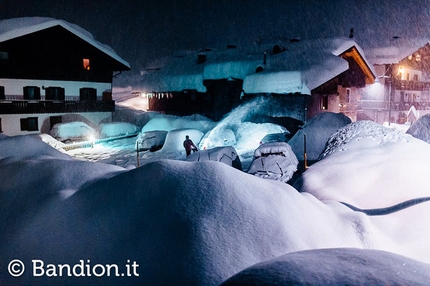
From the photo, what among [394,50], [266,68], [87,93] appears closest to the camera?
[266,68]

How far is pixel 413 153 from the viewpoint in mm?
8750

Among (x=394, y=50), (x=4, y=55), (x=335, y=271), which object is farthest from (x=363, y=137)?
(x=394, y=50)

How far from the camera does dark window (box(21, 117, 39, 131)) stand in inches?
920

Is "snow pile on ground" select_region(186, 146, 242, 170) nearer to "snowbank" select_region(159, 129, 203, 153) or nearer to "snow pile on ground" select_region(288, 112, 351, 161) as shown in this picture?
"snow pile on ground" select_region(288, 112, 351, 161)

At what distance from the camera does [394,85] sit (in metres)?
32.6

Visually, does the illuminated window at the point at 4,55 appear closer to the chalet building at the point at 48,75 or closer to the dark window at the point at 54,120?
the chalet building at the point at 48,75

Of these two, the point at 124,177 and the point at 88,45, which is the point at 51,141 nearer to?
the point at 88,45

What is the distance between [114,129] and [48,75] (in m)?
5.76

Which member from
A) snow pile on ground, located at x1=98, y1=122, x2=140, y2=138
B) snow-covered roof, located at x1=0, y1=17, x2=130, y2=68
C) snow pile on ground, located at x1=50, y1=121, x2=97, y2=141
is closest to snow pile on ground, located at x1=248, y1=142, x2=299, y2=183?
snow pile on ground, located at x1=50, y1=121, x2=97, y2=141

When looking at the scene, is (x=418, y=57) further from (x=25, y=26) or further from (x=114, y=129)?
(x=25, y=26)

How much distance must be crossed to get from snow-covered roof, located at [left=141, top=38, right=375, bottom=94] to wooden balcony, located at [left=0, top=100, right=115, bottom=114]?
7052 mm

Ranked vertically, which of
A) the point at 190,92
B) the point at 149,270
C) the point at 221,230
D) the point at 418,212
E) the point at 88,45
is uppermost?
the point at 88,45

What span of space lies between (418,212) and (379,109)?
94.5ft

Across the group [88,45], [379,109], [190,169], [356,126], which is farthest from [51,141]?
[379,109]
